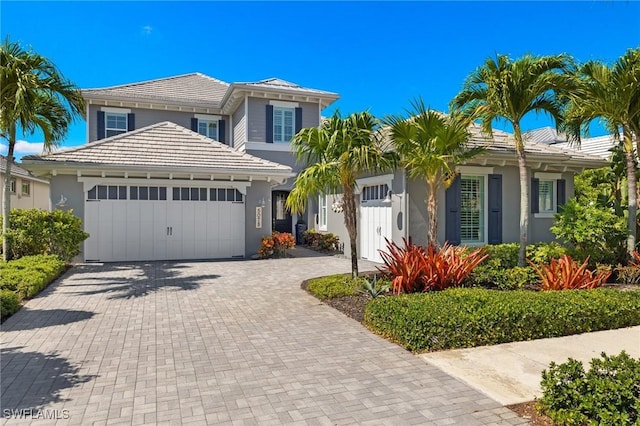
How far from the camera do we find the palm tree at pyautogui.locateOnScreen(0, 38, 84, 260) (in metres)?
9.81

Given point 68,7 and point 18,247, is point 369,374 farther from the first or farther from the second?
point 18,247

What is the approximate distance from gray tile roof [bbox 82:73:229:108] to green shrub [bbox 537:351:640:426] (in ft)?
64.7

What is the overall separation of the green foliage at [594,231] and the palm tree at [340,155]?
4.61 metres

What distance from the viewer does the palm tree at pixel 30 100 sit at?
981cm

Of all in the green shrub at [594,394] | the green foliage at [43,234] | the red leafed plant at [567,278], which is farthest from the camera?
the green foliage at [43,234]

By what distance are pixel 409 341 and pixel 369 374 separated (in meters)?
1.07

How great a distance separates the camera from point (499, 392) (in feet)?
13.3

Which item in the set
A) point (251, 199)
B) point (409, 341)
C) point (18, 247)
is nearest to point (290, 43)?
point (251, 199)

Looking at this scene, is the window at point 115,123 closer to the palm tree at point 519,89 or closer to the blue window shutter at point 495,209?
the palm tree at point 519,89

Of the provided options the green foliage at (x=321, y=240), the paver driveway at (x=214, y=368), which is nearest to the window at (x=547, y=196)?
the green foliage at (x=321, y=240)

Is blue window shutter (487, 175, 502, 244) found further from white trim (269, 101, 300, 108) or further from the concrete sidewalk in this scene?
white trim (269, 101, 300, 108)

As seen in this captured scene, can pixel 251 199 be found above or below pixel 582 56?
below

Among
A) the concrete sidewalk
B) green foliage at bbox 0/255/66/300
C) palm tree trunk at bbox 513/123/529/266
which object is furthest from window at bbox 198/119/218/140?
the concrete sidewalk
